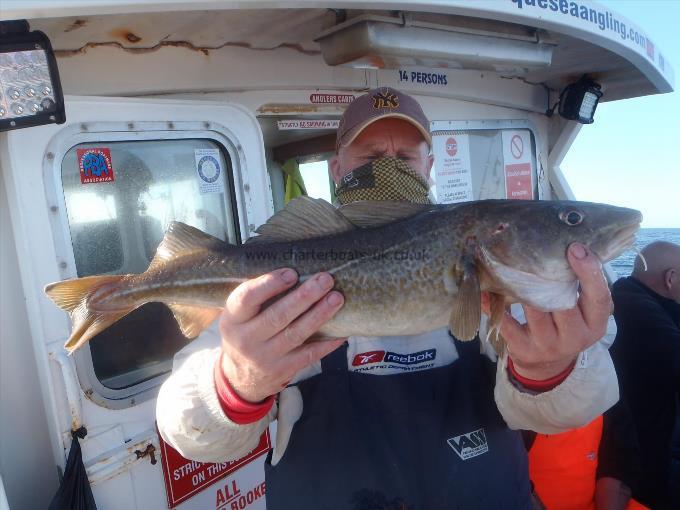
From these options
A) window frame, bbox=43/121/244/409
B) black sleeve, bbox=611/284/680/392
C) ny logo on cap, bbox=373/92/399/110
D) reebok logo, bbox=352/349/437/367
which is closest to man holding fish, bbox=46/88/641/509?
reebok logo, bbox=352/349/437/367

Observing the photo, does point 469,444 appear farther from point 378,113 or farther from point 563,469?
point 563,469

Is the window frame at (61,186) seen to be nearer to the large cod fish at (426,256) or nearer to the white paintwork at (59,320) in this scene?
the white paintwork at (59,320)

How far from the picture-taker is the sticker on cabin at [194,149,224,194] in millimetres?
3500

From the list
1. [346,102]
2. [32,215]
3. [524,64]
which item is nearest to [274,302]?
[32,215]

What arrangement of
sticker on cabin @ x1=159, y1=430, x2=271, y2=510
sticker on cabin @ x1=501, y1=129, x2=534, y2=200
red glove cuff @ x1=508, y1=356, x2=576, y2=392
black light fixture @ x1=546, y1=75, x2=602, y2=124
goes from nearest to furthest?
red glove cuff @ x1=508, y1=356, x2=576, y2=392
sticker on cabin @ x1=159, y1=430, x2=271, y2=510
black light fixture @ x1=546, y1=75, x2=602, y2=124
sticker on cabin @ x1=501, y1=129, x2=534, y2=200

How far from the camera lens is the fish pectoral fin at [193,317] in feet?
7.57

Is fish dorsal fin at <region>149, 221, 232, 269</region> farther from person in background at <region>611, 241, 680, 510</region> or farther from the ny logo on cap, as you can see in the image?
person in background at <region>611, 241, 680, 510</region>

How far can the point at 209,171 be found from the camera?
11.6ft

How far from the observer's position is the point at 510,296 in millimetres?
2047

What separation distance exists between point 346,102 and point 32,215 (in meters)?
2.87

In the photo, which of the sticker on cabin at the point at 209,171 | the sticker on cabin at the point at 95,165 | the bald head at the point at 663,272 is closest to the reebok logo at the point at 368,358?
the sticker on cabin at the point at 209,171

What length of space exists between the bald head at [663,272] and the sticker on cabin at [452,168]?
194 centimetres

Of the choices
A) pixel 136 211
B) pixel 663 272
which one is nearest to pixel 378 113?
pixel 136 211

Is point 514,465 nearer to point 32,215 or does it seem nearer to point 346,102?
point 32,215
